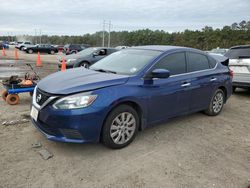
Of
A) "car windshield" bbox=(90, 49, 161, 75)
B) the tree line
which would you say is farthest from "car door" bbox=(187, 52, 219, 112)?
the tree line

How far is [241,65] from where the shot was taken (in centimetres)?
820

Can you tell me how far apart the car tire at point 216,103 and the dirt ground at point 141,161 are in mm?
764

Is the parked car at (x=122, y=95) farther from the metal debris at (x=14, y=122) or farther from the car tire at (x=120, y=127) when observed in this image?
the metal debris at (x=14, y=122)

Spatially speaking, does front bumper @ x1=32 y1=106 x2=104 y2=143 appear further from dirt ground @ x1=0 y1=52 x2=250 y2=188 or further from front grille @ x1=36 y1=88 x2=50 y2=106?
dirt ground @ x1=0 y1=52 x2=250 y2=188

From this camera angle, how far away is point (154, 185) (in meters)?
3.15

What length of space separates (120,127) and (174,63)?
175 cm

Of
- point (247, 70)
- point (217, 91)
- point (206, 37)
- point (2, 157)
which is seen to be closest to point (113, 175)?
point (2, 157)

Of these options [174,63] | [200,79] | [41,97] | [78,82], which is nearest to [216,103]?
[200,79]

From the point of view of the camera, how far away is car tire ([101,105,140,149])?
3.79m

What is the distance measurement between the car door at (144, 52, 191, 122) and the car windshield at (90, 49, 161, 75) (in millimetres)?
252

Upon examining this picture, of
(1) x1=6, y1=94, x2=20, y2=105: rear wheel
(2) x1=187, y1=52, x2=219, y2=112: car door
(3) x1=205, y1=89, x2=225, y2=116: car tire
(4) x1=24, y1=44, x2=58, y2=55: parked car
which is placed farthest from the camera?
(4) x1=24, y1=44, x2=58, y2=55: parked car

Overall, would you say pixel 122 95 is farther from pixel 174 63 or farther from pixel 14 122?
pixel 14 122

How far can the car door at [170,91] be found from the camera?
14.2ft

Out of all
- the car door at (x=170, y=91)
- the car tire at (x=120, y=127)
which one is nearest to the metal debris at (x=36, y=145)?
the car tire at (x=120, y=127)
